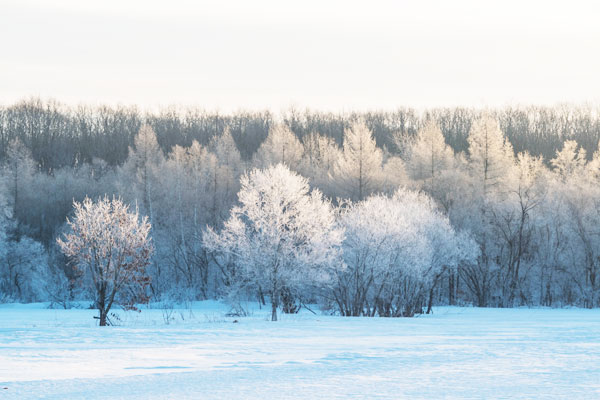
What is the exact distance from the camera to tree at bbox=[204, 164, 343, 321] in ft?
124

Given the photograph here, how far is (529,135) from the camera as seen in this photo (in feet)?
306

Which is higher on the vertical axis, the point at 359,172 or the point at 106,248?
the point at 359,172

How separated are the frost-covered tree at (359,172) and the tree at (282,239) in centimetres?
1990

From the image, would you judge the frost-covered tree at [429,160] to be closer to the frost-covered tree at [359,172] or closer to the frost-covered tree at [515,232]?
the frost-covered tree at [359,172]

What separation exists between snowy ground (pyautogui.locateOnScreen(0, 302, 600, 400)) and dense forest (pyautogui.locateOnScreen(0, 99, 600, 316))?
12773 mm

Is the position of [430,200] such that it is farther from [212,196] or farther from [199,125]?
[199,125]

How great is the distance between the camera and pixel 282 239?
38250mm

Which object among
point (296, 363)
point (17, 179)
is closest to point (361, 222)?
point (296, 363)

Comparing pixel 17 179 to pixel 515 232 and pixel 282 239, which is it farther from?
pixel 515 232

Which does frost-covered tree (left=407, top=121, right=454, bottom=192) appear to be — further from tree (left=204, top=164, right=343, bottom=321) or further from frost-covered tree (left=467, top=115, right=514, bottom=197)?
tree (left=204, top=164, right=343, bottom=321)

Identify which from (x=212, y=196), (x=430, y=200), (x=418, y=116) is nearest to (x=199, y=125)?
(x=418, y=116)

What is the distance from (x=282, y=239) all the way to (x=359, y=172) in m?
22.2

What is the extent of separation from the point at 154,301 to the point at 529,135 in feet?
186

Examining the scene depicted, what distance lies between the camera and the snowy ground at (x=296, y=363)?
13773 mm
